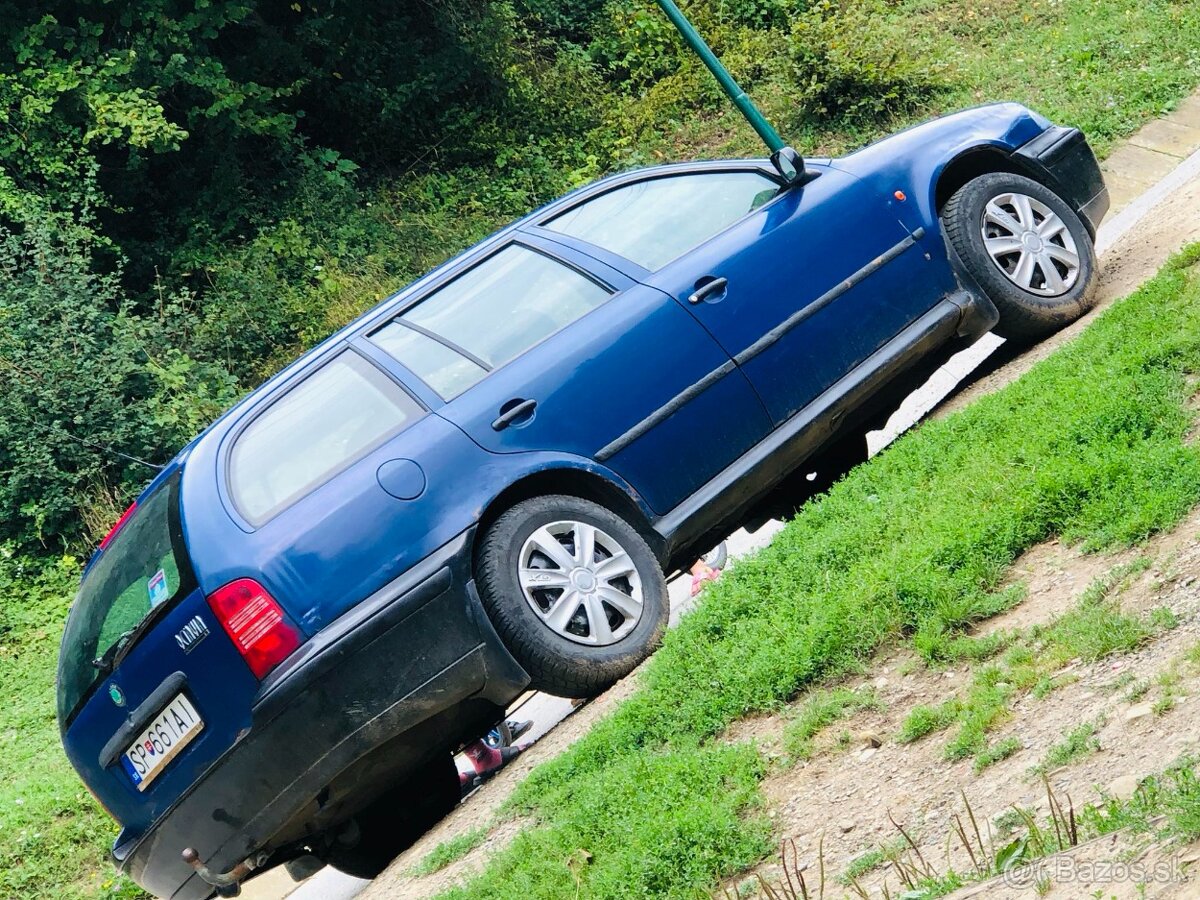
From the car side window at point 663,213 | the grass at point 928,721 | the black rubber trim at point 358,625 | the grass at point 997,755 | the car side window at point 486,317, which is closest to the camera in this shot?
the grass at point 997,755

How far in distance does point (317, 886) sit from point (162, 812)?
4.65 ft

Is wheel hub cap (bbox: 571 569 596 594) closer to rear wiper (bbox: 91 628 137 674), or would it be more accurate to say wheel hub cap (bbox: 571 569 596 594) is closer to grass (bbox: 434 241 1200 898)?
grass (bbox: 434 241 1200 898)

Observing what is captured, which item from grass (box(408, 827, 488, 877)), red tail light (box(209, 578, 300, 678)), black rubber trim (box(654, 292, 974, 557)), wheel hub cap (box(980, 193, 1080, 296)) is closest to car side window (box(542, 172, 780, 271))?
black rubber trim (box(654, 292, 974, 557))

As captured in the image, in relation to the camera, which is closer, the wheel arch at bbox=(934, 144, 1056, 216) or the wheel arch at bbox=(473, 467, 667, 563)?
the wheel arch at bbox=(473, 467, 667, 563)

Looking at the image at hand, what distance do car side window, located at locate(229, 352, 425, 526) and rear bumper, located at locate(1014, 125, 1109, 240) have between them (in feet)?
12.2

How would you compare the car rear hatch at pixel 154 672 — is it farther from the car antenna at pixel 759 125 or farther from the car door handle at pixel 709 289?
the car antenna at pixel 759 125

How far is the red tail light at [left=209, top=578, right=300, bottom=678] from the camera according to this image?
4879 mm

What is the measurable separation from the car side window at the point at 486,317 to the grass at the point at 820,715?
1886 mm

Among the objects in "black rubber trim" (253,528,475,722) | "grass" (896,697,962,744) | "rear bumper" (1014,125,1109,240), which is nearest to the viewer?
"grass" (896,697,962,744)

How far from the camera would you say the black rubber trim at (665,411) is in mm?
5750

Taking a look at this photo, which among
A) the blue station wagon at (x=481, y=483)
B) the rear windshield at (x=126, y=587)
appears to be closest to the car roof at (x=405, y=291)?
the blue station wagon at (x=481, y=483)

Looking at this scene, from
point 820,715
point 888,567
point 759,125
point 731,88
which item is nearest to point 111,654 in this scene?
point 820,715

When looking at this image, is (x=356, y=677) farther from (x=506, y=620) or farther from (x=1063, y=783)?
(x=1063, y=783)

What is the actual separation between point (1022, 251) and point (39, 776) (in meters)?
5.62
